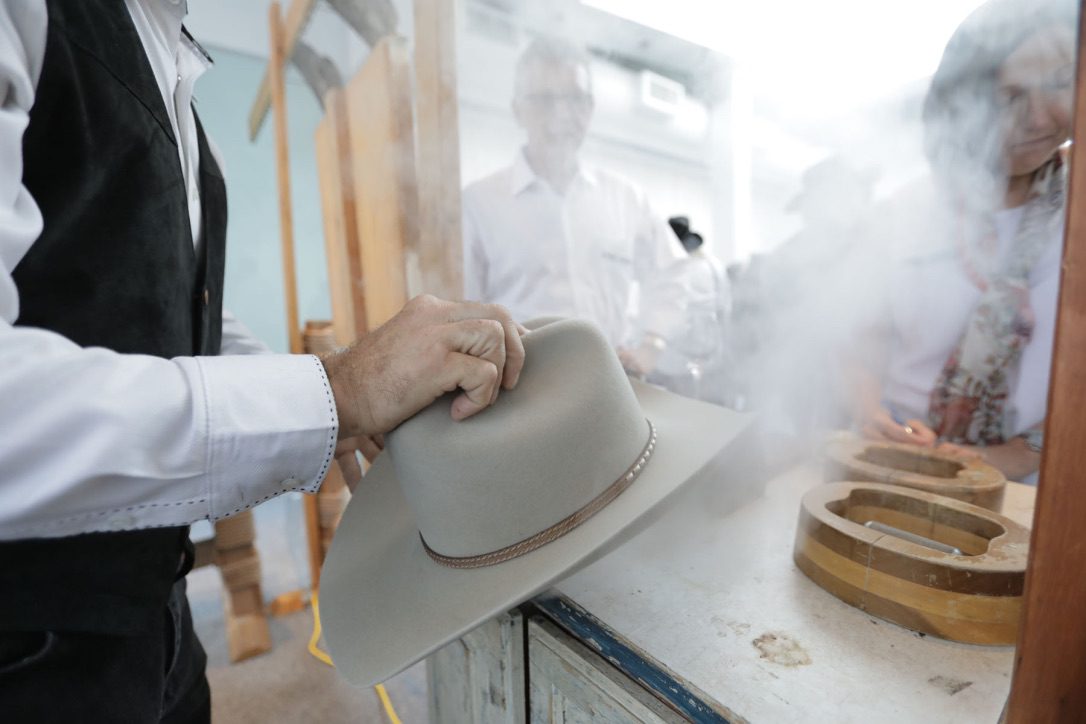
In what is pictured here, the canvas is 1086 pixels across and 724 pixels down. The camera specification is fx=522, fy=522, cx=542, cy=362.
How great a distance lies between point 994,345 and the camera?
128 centimetres

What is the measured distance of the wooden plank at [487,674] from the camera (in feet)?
2.51

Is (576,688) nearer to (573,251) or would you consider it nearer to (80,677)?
(80,677)

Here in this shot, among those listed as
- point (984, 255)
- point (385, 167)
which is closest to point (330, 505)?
point (385, 167)

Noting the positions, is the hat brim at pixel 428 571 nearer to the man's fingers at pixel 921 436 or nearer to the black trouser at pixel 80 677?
the black trouser at pixel 80 677

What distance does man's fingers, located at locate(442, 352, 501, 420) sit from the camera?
1.95 ft

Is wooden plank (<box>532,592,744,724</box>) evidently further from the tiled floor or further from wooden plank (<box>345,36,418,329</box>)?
the tiled floor

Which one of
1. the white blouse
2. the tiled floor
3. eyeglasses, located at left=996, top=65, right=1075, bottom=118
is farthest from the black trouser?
the white blouse

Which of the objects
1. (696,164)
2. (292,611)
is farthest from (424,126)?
(292,611)

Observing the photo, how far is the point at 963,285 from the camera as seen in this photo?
131 cm

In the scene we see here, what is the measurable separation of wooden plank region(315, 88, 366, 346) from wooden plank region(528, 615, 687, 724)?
5.50 feet

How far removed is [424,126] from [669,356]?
1233mm

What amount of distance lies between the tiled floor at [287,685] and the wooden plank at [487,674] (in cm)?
109

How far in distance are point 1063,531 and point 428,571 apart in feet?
2.13

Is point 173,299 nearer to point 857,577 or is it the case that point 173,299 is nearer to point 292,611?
point 857,577
